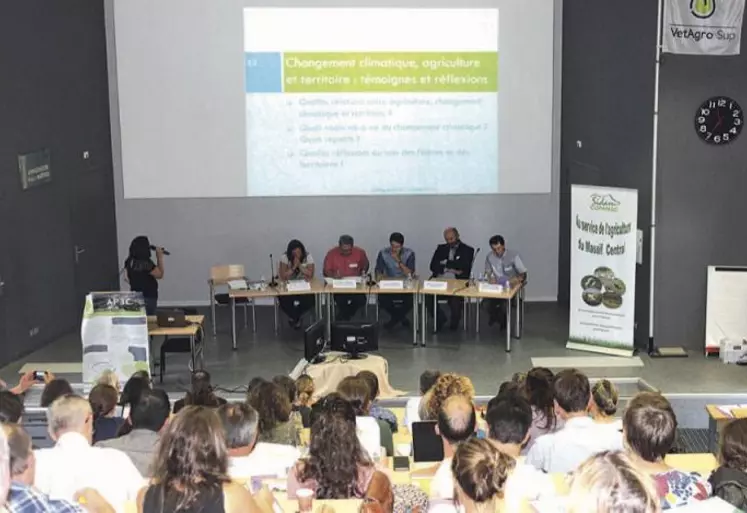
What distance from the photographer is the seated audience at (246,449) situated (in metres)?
4.54

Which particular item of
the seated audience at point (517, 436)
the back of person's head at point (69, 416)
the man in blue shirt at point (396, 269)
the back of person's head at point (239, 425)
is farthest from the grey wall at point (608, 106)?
the back of person's head at point (69, 416)

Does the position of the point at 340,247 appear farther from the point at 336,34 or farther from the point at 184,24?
the point at 184,24

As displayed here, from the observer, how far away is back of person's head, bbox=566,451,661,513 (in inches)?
108

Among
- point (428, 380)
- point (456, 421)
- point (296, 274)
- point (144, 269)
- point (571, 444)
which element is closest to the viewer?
point (456, 421)

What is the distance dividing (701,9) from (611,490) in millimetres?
7533

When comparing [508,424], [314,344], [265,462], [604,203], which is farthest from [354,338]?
[508,424]

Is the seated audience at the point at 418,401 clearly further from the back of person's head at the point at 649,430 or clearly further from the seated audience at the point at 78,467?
the seated audience at the point at 78,467

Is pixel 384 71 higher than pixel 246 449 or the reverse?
higher

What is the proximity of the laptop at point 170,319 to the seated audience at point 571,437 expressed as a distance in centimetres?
468

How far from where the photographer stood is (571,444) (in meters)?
5.18

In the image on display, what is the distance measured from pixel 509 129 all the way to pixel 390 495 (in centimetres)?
849

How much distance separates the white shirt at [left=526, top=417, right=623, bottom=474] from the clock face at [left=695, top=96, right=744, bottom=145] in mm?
5233

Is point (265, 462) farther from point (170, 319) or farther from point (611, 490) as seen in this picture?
point (170, 319)

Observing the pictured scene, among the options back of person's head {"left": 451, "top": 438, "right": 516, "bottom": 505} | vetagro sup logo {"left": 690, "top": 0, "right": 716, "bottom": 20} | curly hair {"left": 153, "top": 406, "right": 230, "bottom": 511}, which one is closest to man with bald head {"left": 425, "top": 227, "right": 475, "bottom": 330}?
vetagro sup logo {"left": 690, "top": 0, "right": 716, "bottom": 20}
